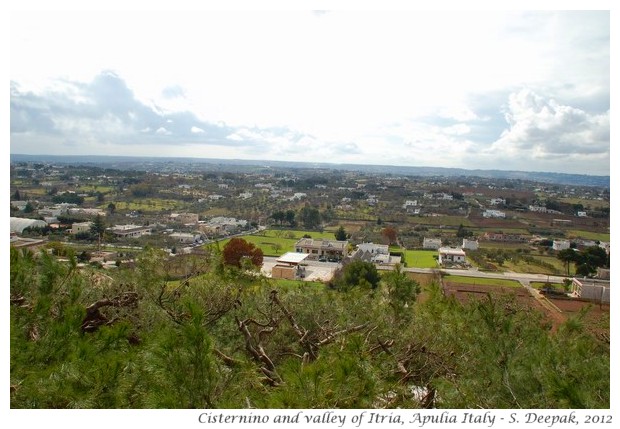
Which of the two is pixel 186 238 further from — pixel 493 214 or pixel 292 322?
pixel 493 214

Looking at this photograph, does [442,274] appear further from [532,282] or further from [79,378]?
[79,378]

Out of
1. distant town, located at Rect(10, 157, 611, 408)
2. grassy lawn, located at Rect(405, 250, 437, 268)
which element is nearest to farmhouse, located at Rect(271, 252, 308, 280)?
grassy lawn, located at Rect(405, 250, 437, 268)

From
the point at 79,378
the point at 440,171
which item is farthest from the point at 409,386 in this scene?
the point at 440,171

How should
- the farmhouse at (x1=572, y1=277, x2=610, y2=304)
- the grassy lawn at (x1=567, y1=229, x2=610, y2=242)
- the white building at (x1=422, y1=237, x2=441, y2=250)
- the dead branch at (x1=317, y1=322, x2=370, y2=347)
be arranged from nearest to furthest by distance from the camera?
the dead branch at (x1=317, y1=322, x2=370, y2=347) < the farmhouse at (x1=572, y1=277, x2=610, y2=304) < the grassy lawn at (x1=567, y1=229, x2=610, y2=242) < the white building at (x1=422, y1=237, x2=441, y2=250)

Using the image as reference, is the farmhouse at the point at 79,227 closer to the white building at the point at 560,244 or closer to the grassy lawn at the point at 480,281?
the grassy lawn at the point at 480,281

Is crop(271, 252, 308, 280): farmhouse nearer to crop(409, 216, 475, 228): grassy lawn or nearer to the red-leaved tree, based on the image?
the red-leaved tree
